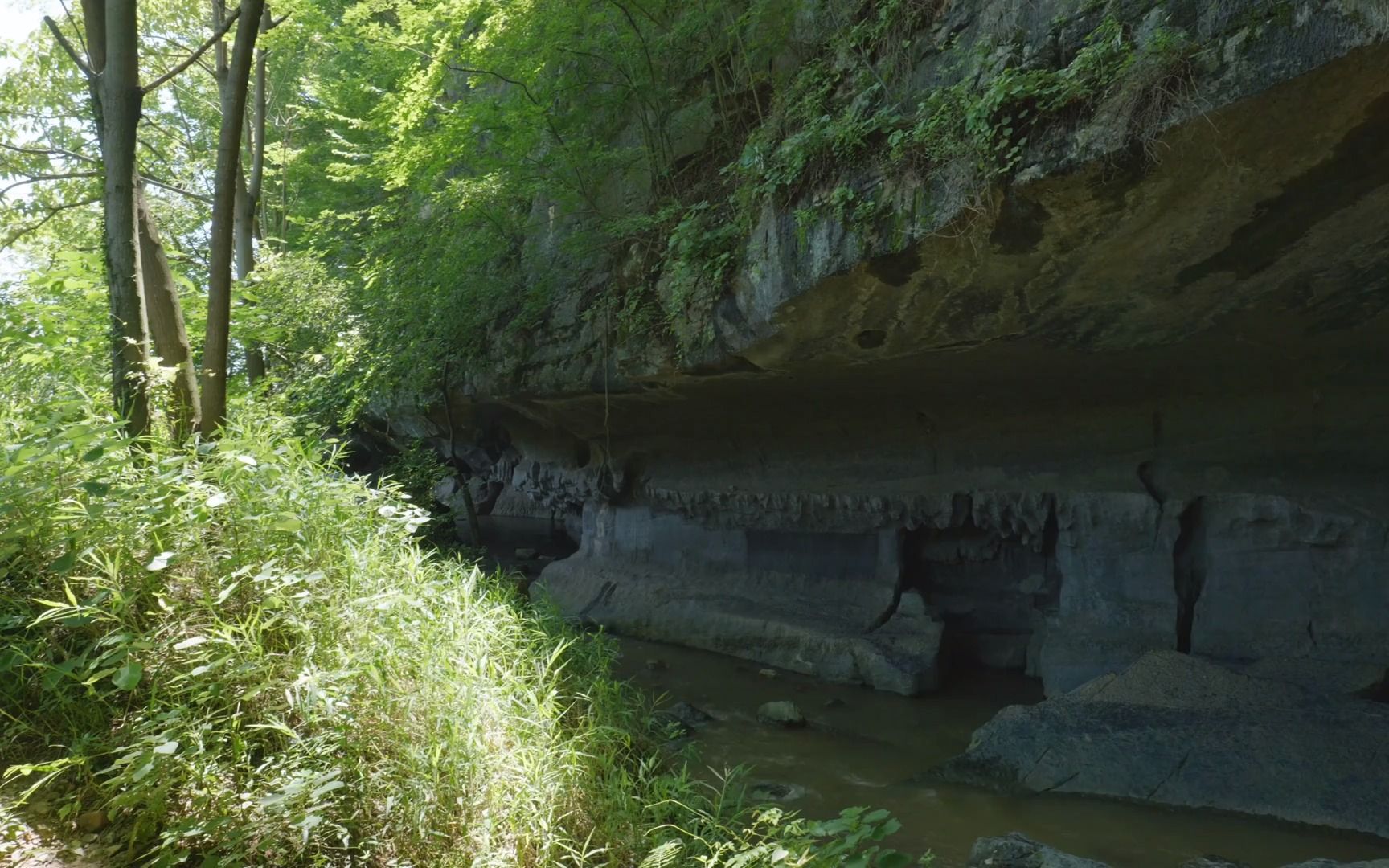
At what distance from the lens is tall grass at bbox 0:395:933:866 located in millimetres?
3172

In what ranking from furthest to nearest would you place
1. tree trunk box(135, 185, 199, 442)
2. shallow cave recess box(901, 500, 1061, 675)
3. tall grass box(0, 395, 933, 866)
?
shallow cave recess box(901, 500, 1061, 675)
tree trunk box(135, 185, 199, 442)
tall grass box(0, 395, 933, 866)

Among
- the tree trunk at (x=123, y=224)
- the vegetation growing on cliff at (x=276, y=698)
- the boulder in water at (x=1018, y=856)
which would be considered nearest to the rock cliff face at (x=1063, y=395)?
the boulder in water at (x=1018, y=856)

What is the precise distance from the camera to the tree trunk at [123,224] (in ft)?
16.5

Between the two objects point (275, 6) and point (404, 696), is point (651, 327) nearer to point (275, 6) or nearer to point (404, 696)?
point (275, 6)

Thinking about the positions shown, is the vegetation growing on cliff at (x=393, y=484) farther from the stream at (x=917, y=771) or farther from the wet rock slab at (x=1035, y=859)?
the stream at (x=917, y=771)

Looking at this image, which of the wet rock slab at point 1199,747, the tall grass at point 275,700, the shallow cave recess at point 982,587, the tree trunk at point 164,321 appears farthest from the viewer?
the shallow cave recess at point 982,587

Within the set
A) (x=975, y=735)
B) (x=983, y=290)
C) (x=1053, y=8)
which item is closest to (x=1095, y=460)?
(x=983, y=290)

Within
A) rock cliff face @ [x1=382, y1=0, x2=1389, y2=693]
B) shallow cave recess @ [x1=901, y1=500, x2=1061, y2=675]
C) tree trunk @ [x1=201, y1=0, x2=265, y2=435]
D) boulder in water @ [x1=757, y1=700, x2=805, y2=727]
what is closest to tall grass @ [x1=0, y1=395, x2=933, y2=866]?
tree trunk @ [x1=201, y1=0, x2=265, y2=435]

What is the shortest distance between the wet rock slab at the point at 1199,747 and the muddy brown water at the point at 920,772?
0.12 m

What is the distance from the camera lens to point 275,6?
7.23 m

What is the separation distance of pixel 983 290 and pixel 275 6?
5710 mm

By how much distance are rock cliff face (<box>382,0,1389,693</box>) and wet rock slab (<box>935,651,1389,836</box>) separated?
26.6 inches

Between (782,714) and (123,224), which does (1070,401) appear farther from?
(123,224)

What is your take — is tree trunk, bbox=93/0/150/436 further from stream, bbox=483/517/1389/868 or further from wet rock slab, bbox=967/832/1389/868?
wet rock slab, bbox=967/832/1389/868
